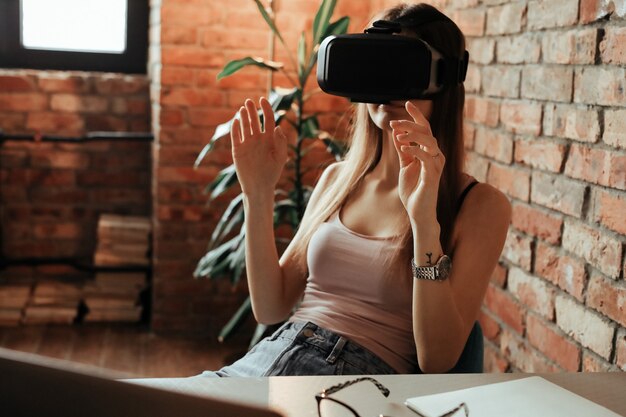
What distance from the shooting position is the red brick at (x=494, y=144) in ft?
6.56

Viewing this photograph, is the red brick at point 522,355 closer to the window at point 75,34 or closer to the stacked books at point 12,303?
the stacked books at point 12,303

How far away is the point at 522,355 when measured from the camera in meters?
1.93

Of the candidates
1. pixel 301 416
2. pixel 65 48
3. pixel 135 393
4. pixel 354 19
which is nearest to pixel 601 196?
pixel 301 416

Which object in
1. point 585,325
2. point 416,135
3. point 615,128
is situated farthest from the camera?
point 585,325

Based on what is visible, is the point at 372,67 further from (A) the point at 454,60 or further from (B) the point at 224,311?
(B) the point at 224,311

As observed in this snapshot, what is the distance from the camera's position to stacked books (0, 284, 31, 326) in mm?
3390

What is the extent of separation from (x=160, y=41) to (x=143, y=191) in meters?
0.82

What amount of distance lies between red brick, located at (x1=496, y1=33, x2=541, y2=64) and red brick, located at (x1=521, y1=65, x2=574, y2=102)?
0.03 meters

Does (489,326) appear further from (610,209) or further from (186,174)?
(186,174)

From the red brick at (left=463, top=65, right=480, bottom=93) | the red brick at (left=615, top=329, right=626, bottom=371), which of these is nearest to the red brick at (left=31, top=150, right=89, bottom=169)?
the red brick at (left=463, top=65, right=480, bottom=93)

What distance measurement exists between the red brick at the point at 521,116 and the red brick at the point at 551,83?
0.03m

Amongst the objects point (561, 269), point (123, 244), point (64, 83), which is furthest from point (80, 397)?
point (64, 83)

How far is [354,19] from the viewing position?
10.5 ft

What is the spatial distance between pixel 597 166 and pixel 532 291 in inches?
16.3
